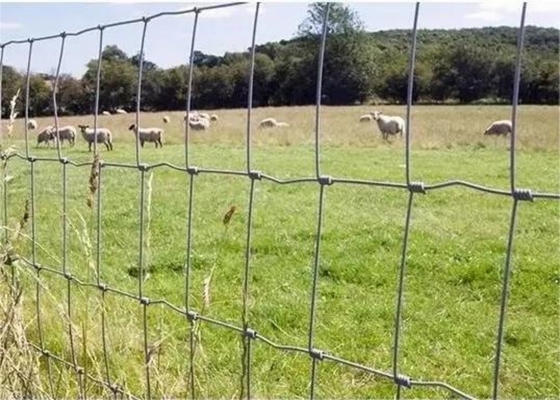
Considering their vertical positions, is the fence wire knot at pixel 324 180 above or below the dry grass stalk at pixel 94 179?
above

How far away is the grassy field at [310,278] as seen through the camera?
83.1 inches

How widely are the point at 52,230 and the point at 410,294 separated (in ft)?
6.27

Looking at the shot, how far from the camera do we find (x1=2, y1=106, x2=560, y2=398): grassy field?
211cm

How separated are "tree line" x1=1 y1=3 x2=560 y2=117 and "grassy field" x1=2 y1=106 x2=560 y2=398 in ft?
0.51

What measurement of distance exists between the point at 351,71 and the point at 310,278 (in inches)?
83.6

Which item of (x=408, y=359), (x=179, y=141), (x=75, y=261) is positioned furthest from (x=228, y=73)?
(x=179, y=141)

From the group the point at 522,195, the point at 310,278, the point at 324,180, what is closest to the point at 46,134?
the point at 310,278

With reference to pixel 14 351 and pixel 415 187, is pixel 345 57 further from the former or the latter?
pixel 14 351

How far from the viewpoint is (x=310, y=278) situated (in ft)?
12.1

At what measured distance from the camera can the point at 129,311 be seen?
2383 millimetres

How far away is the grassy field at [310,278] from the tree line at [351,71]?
0.51 ft

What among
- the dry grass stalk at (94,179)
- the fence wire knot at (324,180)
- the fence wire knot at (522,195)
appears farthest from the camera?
the dry grass stalk at (94,179)

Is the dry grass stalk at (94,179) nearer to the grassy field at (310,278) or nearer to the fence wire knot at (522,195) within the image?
Answer: the grassy field at (310,278)

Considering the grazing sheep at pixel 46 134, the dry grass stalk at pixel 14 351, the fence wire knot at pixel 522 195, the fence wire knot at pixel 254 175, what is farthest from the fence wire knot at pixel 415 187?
the grazing sheep at pixel 46 134
